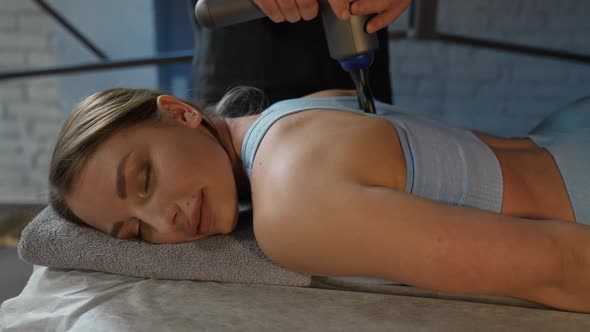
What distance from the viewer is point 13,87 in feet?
7.18

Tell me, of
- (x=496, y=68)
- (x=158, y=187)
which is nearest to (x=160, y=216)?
(x=158, y=187)

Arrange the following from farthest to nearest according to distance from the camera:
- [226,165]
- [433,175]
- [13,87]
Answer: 1. [13,87]
2. [226,165]
3. [433,175]

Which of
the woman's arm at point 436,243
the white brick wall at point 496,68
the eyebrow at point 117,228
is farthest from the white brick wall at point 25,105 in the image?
the woman's arm at point 436,243

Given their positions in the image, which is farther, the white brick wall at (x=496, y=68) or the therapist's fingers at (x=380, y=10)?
the white brick wall at (x=496, y=68)

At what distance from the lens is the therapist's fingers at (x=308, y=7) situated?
81cm

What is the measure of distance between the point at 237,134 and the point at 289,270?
0.89 feet

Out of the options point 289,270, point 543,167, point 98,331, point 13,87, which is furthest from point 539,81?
point 13,87

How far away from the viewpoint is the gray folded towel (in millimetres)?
866

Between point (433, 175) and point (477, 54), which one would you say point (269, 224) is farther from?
point (477, 54)

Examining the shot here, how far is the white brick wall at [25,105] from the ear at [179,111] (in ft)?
4.45

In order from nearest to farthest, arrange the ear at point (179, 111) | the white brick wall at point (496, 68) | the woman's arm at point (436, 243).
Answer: the woman's arm at point (436, 243)
the ear at point (179, 111)
the white brick wall at point (496, 68)

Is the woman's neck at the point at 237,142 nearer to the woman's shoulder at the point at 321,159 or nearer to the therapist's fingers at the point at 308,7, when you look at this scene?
the woman's shoulder at the point at 321,159

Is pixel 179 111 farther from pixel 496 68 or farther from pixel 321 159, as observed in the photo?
pixel 496 68

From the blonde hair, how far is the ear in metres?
0.01
